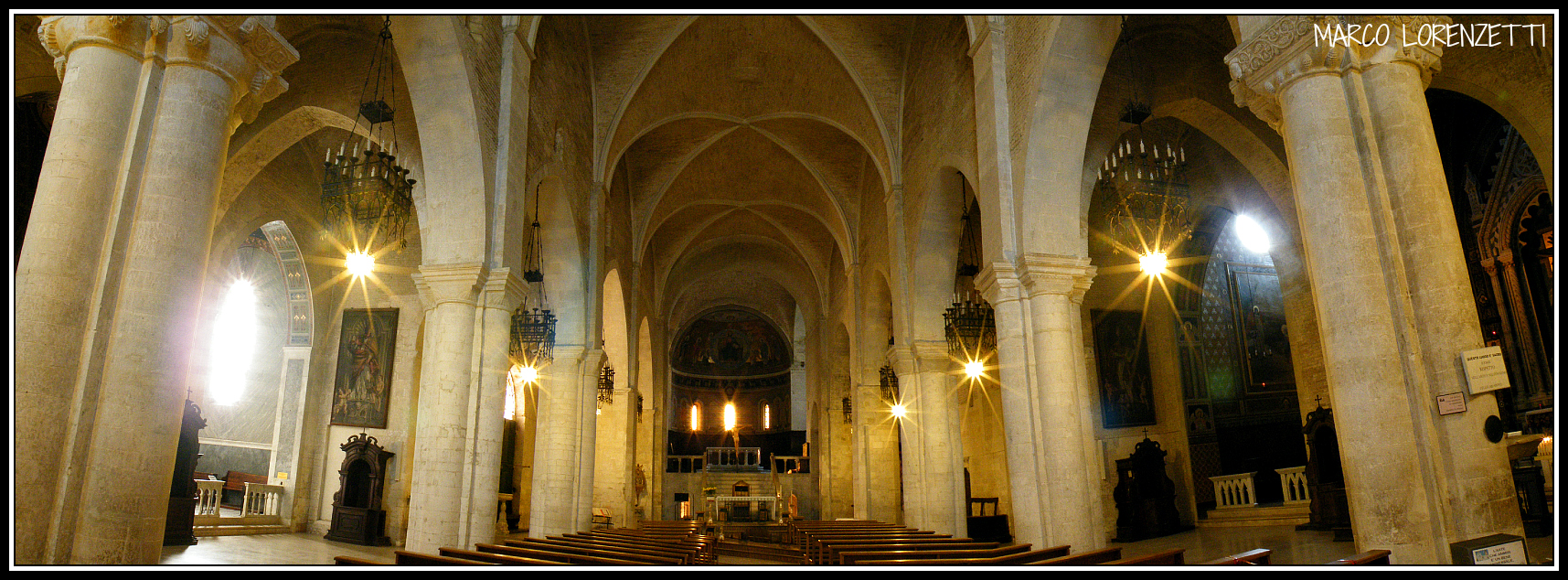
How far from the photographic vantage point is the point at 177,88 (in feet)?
15.1

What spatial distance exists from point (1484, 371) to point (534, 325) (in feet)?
34.2

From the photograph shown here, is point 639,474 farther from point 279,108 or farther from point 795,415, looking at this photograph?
point 279,108

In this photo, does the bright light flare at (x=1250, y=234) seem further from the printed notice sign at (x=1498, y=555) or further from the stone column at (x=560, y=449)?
the printed notice sign at (x=1498, y=555)

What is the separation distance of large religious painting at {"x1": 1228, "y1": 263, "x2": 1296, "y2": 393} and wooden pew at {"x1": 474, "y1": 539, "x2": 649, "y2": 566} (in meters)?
14.7

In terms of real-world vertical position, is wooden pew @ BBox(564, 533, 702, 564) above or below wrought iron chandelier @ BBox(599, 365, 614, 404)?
below

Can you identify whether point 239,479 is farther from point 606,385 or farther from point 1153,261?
point 1153,261

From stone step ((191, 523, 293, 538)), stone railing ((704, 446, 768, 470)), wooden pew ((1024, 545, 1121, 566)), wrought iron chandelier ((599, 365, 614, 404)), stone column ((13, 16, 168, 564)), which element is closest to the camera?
stone column ((13, 16, 168, 564))

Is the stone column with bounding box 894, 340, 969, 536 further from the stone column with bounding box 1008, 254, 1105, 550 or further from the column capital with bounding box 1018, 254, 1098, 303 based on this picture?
the column capital with bounding box 1018, 254, 1098, 303

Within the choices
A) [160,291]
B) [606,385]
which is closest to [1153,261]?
[160,291]

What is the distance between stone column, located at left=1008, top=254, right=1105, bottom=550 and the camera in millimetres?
7805

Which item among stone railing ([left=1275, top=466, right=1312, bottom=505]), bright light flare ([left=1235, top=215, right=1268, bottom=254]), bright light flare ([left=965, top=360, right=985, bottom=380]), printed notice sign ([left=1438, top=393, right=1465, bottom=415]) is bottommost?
Result: stone railing ([left=1275, top=466, right=1312, bottom=505])

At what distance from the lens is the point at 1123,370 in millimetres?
14836

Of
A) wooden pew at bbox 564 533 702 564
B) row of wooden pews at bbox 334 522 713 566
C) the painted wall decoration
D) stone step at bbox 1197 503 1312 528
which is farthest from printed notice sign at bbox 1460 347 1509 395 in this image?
the painted wall decoration

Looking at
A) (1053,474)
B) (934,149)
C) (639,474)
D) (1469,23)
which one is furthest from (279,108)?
(639,474)
